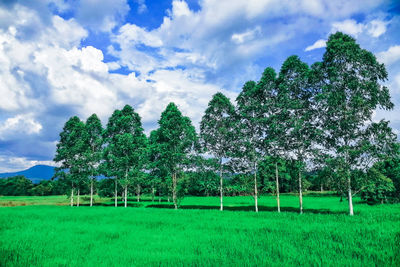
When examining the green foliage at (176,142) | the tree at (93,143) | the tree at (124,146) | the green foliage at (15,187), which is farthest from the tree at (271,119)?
the green foliage at (15,187)

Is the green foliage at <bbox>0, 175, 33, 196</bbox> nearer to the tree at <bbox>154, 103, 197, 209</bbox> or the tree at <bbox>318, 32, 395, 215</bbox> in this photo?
the tree at <bbox>154, 103, 197, 209</bbox>

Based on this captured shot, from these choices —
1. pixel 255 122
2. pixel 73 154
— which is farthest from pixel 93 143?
pixel 255 122

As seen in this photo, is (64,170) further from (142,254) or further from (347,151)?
(347,151)

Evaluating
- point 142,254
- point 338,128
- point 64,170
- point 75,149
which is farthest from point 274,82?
point 64,170

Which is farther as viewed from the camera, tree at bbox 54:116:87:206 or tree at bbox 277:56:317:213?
tree at bbox 54:116:87:206

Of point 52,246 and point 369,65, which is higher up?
point 369,65

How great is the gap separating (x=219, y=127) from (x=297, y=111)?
1110cm

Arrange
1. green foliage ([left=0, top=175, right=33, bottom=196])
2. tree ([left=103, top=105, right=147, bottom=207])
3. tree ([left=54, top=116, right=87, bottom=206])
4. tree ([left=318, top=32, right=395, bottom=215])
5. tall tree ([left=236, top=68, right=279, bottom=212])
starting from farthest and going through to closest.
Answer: green foliage ([left=0, top=175, right=33, bottom=196])
tree ([left=54, top=116, right=87, bottom=206])
tree ([left=103, top=105, right=147, bottom=207])
tall tree ([left=236, top=68, right=279, bottom=212])
tree ([left=318, top=32, right=395, bottom=215])

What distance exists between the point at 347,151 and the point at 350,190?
157 inches

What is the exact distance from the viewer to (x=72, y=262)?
8.75 meters

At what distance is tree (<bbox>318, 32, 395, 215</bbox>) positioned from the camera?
22.1 meters

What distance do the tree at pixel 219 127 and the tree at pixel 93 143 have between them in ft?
72.1

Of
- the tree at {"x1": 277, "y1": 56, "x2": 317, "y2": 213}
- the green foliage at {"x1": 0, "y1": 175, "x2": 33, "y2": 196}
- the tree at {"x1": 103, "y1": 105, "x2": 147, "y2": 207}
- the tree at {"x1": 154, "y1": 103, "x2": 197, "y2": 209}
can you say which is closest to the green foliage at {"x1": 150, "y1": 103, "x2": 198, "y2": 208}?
the tree at {"x1": 154, "y1": 103, "x2": 197, "y2": 209}

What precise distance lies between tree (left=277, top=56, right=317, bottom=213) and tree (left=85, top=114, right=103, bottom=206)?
3337cm
